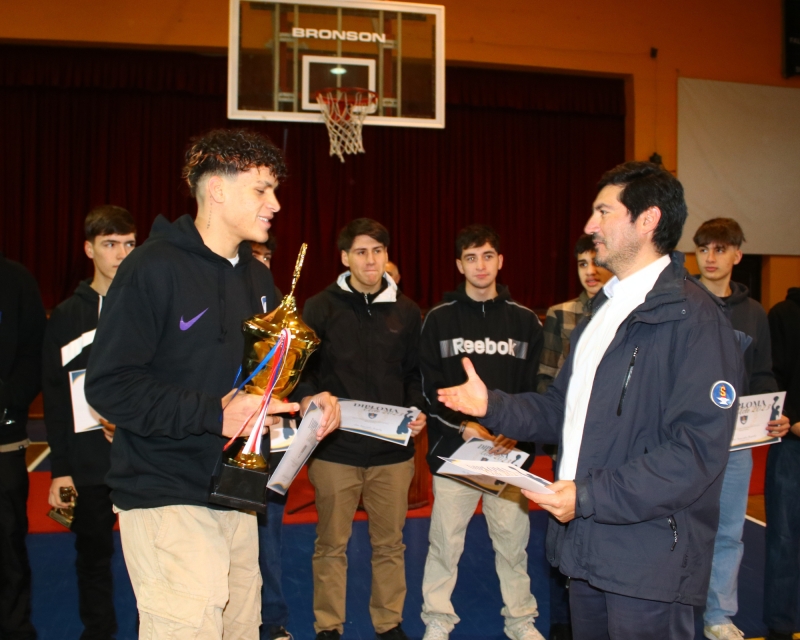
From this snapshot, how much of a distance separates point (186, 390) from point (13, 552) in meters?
1.70

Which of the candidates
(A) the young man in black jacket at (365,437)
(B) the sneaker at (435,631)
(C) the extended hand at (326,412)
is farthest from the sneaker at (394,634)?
(C) the extended hand at (326,412)

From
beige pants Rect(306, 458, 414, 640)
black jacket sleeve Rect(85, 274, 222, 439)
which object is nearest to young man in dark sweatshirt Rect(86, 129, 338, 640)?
black jacket sleeve Rect(85, 274, 222, 439)

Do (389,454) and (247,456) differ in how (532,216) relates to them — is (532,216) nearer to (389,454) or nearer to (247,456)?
(389,454)

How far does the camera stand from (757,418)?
316cm

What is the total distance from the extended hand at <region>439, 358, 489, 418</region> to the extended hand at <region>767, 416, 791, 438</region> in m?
1.73

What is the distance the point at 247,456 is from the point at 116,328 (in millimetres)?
521

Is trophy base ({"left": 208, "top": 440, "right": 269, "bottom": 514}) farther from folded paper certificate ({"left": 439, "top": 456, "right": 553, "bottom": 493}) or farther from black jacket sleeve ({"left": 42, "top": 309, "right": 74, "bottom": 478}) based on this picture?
black jacket sleeve ({"left": 42, "top": 309, "right": 74, "bottom": 478})

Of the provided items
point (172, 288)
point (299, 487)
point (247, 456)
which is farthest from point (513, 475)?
point (299, 487)

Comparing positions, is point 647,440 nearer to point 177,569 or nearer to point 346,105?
point 177,569

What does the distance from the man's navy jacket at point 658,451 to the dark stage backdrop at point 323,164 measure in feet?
26.7

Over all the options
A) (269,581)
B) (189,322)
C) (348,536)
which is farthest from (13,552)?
(189,322)

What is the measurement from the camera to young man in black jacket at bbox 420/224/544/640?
3.34m

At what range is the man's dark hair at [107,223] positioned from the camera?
317 cm

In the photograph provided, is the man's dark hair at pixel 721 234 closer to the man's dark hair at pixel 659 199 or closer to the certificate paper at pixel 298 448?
the man's dark hair at pixel 659 199
